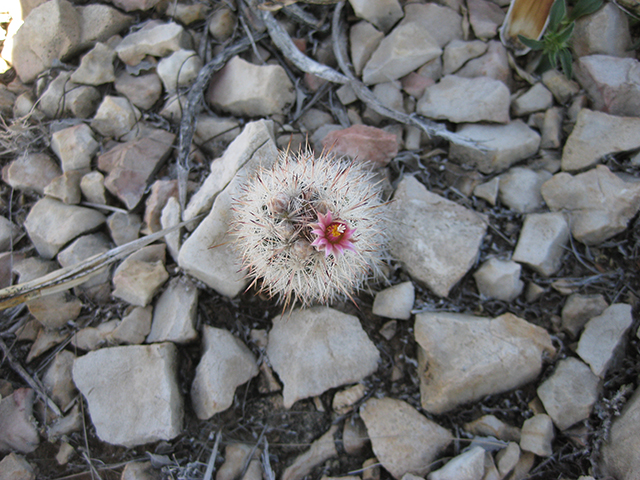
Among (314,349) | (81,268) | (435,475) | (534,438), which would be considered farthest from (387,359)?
(81,268)

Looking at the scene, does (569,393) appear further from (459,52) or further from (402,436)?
(459,52)

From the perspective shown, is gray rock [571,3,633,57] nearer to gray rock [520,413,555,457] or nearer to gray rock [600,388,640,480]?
gray rock [600,388,640,480]

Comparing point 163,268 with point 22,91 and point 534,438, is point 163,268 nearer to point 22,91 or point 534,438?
point 22,91

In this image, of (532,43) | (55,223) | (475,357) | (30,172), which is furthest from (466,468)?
(30,172)

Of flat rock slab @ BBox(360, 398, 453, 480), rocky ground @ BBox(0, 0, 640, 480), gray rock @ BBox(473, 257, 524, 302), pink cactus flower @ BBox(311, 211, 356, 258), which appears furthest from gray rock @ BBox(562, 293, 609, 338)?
pink cactus flower @ BBox(311, 211, 356, 258)

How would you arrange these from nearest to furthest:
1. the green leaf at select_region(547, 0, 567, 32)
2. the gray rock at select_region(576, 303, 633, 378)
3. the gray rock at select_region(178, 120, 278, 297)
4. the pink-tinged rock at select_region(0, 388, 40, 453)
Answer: the gray rock at select_region(576, 303, 633, 378), the pink-tinged rock at select_region(0, 388, 40, 453), the gray rock at select_region(178, 120, 278, 297), the green leaf at select_region(547, 0, 567, 32)

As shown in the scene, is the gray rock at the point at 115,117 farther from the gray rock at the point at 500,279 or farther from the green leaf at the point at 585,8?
the green leaf at the point at 585,8

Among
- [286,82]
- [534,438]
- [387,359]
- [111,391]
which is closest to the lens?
[534,438]
